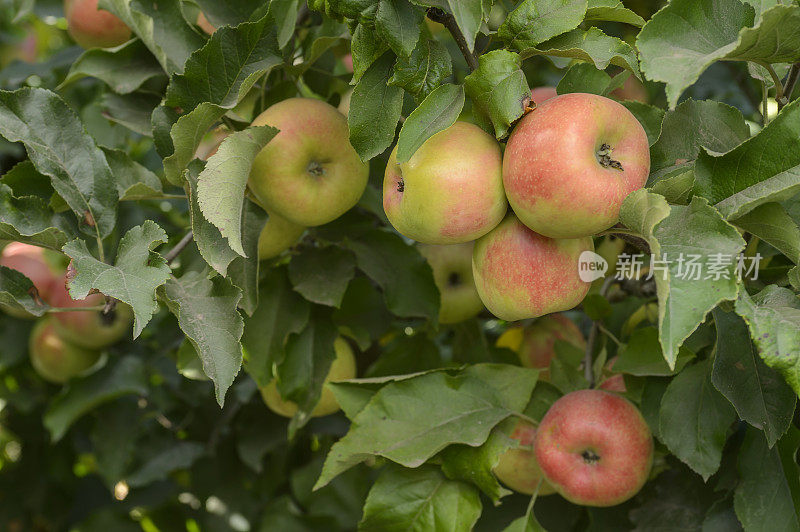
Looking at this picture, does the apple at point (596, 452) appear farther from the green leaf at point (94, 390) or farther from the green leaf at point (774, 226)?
the green leaf at point (94, 390)

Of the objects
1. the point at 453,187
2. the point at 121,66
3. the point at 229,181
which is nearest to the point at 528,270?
the point at 453,187

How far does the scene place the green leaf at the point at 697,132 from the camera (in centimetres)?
84

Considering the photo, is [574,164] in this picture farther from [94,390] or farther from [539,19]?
[94,390]

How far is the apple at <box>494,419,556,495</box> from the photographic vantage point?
1.07 m

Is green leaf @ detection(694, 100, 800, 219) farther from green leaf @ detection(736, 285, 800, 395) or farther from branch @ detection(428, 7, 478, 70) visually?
branch @ detection(428, 7, 478, 70)

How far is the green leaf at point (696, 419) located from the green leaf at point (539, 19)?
460mm

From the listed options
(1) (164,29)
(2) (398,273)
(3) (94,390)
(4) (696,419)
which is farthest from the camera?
(3) (94,390)

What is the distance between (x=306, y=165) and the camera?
94 centimetres

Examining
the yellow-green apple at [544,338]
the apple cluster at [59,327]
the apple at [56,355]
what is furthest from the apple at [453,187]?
the apple at [56,355]

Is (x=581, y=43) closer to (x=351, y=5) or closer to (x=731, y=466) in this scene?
(x=351, y=5)

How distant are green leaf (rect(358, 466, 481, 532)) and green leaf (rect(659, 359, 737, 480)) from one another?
0.88ft

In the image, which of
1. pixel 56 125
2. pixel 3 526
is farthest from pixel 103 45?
pixel 3 526

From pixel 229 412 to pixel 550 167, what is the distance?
3.99ft

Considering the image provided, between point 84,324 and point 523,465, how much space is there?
1.04 m
